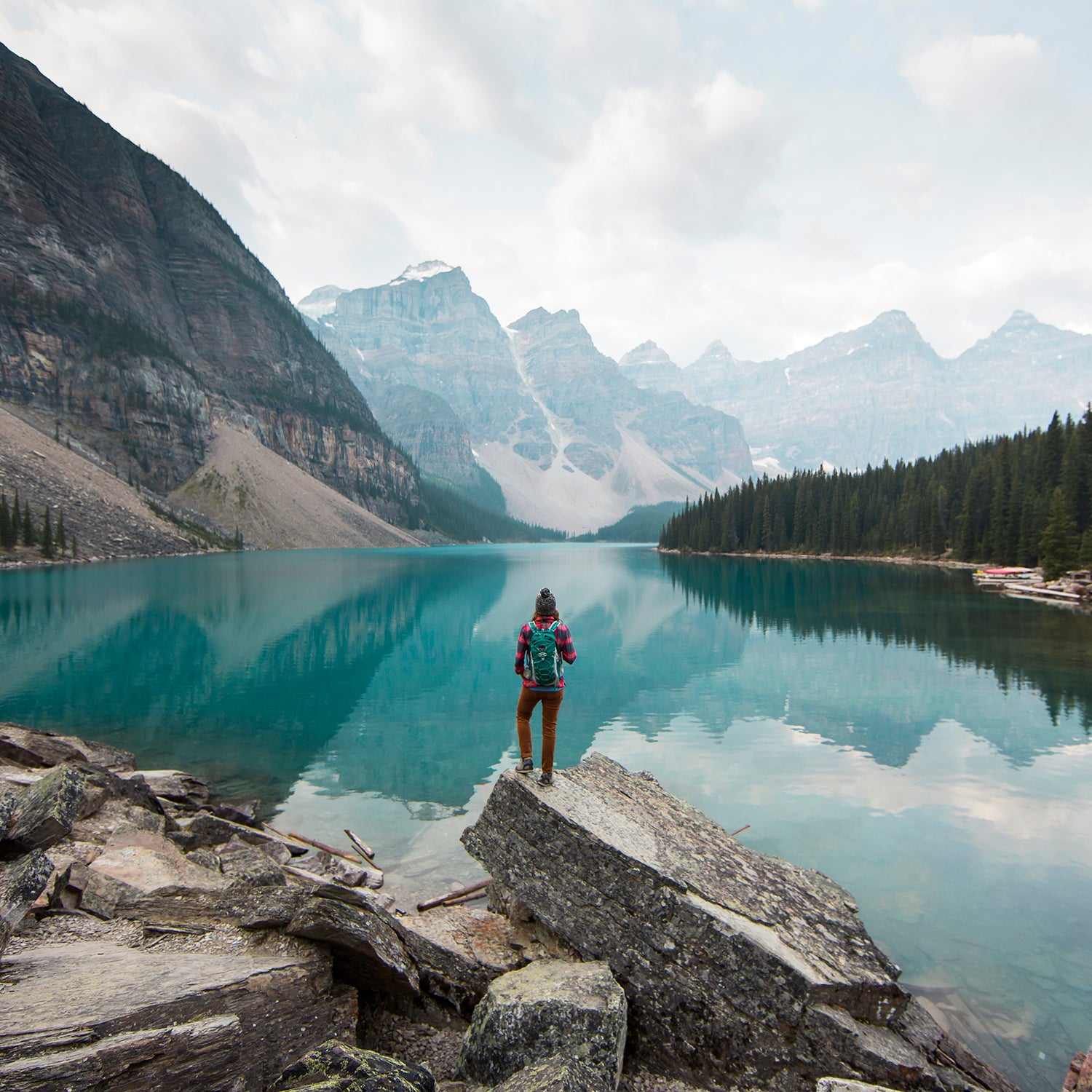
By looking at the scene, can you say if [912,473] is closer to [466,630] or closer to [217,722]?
[466,630]

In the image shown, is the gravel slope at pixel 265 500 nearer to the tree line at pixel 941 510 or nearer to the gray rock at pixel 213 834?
the tree line at pixel 941 510

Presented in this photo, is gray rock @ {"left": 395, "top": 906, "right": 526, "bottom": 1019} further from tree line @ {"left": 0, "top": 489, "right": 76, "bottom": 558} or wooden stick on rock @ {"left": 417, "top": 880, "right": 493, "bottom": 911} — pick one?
tree line @ {"left": 0, "top": 489, "right": 76, "bottom": 558}

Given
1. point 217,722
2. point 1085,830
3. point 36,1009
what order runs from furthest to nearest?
point 217,722 → point 1085,830 → point 36,1009

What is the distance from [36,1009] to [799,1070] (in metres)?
6.92

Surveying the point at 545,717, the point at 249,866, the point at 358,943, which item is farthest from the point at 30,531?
the point at 358,943

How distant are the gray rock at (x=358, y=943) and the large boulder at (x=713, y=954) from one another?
1643mm

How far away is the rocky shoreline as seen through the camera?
491 centimetres

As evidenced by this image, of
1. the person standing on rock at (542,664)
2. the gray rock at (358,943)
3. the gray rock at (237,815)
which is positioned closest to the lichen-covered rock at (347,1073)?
the gray rock at (358,943)

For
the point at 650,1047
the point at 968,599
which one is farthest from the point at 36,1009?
the point at 968,599

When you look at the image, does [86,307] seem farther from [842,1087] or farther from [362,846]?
[842,1087]

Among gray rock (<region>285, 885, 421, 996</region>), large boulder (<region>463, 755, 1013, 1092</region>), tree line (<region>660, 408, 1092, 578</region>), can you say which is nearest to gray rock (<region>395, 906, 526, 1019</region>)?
gray rock (<region>285, 885, 421, 996</region>)

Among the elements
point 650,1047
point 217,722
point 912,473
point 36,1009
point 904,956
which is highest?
point 912,473

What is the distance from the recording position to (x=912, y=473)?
118812 mm

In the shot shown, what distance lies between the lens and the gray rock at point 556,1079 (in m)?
4.99
